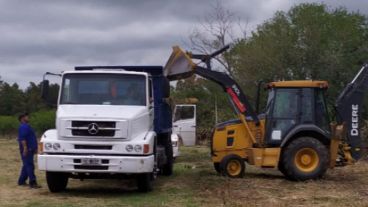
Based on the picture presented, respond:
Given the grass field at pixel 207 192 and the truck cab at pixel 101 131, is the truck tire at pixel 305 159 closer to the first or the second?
Result: the grass field at pixel 207 192

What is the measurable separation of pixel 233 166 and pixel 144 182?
12.0ft

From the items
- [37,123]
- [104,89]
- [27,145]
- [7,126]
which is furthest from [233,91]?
[7,126]

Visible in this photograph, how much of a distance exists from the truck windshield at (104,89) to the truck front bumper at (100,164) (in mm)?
1538

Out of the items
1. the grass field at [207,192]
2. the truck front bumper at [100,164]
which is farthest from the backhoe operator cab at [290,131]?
the truck front bumper at [100,164]

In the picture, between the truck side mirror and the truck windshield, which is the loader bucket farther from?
the truck side mirror

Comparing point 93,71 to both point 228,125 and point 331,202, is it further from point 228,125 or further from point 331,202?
point 331,202

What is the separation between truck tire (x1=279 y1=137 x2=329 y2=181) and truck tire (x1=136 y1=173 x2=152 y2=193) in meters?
3.93

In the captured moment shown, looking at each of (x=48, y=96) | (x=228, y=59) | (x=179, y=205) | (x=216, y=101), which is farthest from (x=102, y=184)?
(x=228, y=59)

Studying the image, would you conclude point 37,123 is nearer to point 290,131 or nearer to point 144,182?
point 290,131

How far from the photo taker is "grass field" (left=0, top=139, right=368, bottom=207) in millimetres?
13180

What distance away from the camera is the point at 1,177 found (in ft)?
61.5

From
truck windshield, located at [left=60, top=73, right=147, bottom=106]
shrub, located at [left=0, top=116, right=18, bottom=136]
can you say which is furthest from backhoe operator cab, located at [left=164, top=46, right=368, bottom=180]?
shrub, located at [left=0, top=116, right=18, bottom=136]

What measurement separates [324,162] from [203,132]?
2078 cm

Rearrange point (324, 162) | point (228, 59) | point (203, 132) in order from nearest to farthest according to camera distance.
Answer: point (324, 162), point (203, 132), point (228, 59)
